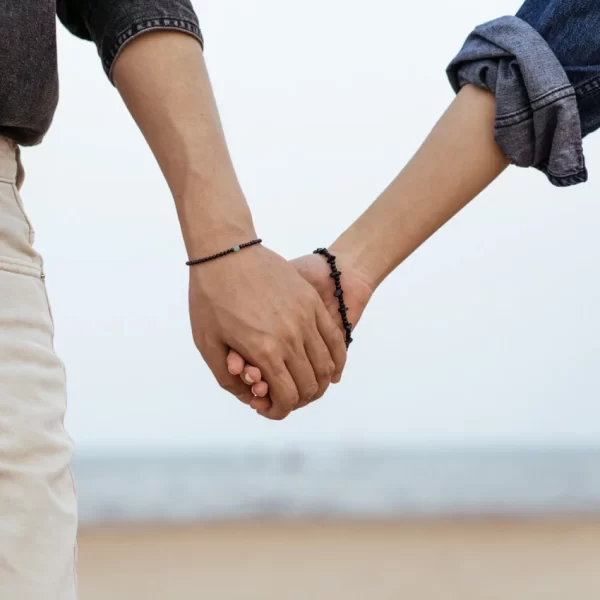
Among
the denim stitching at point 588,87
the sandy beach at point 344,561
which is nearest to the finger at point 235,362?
the denim stitching at point 588,87

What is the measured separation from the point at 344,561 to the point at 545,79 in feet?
10.1

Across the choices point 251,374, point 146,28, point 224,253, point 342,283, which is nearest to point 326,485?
point 342,283

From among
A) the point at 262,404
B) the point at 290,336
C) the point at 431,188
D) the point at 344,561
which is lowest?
the point at 344,561

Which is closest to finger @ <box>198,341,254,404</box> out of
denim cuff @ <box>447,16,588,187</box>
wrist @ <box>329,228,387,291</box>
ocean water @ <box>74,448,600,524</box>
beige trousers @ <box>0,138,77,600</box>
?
wrist @ <box>329,228,387,291</box>

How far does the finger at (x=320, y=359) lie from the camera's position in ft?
4.01

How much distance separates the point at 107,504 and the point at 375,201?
368 centimetres

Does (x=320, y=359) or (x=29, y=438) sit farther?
(x=320, y=359)

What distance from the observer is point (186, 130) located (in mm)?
1104

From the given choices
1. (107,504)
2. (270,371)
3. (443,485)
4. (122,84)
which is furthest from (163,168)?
(443,485)

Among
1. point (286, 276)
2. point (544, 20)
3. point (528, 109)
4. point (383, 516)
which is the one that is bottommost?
point (383, 516)

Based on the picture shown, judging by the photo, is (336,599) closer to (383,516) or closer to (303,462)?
(383,516)

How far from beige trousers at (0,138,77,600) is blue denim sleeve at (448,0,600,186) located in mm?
716

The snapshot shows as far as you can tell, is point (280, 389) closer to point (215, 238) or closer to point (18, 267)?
point (215, 238)

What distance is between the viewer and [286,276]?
1.19 m
